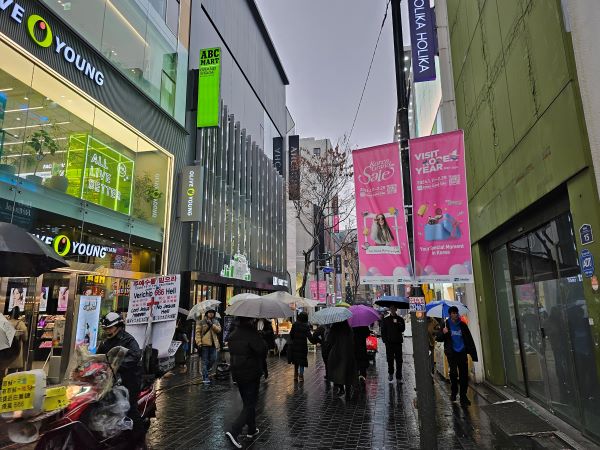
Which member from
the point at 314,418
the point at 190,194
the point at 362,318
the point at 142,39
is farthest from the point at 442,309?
the point at 142,39

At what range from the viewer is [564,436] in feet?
20.3

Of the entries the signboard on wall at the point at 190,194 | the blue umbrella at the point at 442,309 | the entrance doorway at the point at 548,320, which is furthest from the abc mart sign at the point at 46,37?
the entrance doorway at the point at 548,320

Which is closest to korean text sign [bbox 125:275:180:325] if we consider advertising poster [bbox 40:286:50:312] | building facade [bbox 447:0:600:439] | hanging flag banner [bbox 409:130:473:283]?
hanging flag banner [bbox 409:130:473:283]

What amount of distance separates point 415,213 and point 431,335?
7083 mm

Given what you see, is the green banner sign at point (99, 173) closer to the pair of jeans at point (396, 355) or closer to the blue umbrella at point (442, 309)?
the pair of jeans at point (396, 355)

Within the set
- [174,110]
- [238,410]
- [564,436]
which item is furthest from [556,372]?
[174,110]

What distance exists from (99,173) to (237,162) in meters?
13.5

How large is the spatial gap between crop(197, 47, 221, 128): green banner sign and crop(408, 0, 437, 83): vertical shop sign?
35.0ft

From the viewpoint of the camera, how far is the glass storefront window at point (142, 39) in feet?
43.7

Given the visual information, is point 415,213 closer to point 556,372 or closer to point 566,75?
point 566,75

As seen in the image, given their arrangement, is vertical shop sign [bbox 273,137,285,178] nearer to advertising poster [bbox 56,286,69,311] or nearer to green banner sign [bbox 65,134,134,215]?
green banner sign [bbox 65,134,134,215]

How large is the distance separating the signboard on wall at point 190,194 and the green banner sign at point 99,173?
3185mm

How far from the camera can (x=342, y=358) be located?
936 cm

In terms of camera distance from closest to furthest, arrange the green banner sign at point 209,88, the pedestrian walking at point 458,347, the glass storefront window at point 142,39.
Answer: the pedestrian walking at point 458,347 → the glass storefront window at point 142,39 → the green banner sign at point 209,88
